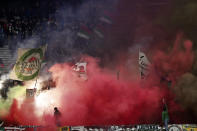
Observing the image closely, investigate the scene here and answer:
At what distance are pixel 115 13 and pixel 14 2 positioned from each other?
4305mm

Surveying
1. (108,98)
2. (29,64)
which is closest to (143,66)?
(108,98)

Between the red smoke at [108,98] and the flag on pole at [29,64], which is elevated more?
the flag on pole at [29,64]

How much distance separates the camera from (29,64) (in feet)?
29.4

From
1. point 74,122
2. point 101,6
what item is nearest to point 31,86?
point 74,122

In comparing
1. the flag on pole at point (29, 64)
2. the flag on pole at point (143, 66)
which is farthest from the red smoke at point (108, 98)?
the flag on pole at point (29, 64)

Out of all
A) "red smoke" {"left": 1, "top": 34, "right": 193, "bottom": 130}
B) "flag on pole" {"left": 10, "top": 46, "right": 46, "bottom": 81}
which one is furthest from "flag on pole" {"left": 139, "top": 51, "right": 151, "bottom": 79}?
"flag on pole" {"left": 10, "top": 46, "right": 46, "bottom": 81}

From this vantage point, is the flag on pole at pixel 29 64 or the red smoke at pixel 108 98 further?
the flag on pole at pixel 29 64

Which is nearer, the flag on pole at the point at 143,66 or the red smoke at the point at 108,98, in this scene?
the red smoke at the point at 108,98

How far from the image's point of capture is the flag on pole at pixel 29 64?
887cm

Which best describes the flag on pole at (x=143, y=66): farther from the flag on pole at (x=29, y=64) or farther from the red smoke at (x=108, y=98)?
the flag on pole at (x=29, y=64)

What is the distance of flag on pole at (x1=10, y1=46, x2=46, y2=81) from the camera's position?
29.1 ft

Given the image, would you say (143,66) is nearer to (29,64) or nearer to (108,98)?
(108,98)

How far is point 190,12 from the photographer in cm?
923

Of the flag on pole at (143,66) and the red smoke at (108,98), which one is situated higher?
the flag on pole at (143,66)
